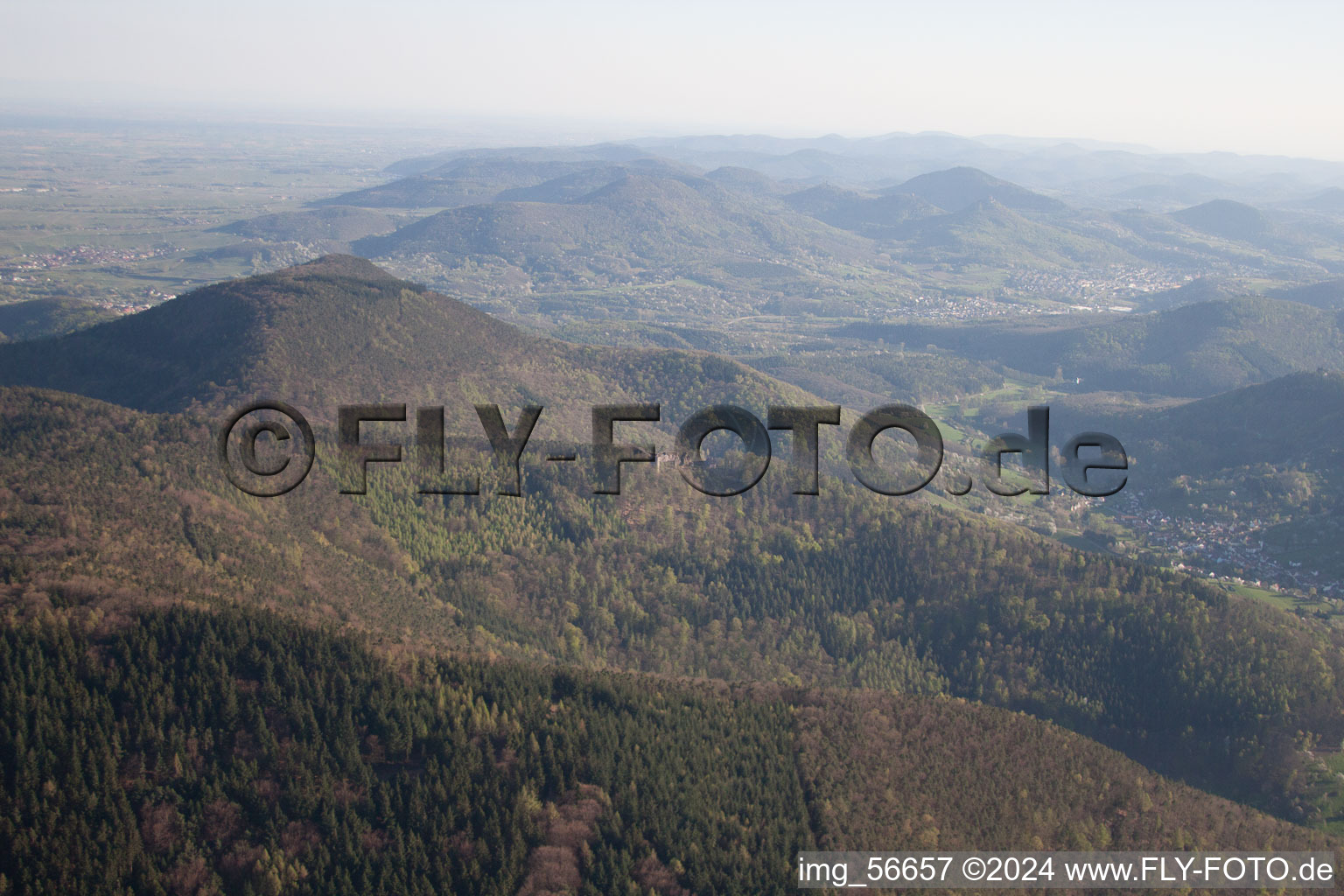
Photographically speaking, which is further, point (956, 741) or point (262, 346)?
point (262, 346)

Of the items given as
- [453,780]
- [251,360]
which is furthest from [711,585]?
[251,360]

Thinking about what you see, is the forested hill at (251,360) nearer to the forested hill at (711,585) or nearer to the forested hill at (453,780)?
the forested hill at (711,585)

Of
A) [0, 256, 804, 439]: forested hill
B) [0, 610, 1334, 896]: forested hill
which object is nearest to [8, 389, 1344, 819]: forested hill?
[0, 610, 1334, 896]: forested hill

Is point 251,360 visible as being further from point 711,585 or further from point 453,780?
point 453,780

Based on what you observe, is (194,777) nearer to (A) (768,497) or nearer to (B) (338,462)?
(B) (338,462)

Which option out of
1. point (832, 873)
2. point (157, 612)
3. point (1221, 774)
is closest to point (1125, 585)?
point (1221, 774)

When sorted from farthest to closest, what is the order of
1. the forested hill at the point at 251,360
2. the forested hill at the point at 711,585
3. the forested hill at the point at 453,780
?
the forested hill at the point at 251,360
the forested hill at the point at 711,585
the forested hill at the point at 453,780

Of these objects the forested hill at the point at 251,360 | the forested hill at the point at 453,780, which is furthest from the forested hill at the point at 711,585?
the forested hill at the point at 251,360

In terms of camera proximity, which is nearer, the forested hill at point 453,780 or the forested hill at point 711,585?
the forested hill at point 453,780
